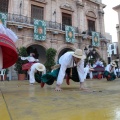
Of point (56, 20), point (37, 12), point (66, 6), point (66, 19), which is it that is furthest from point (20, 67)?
point (66, 6)

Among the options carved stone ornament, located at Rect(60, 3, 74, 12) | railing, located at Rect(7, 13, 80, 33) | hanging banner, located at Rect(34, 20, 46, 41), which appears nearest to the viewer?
railing, located at Rect(7, 13, 80, 33)

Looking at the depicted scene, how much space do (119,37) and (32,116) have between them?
2983cm

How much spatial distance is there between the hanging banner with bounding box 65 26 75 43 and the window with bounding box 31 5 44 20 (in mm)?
2568

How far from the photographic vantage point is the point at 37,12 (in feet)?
55.3

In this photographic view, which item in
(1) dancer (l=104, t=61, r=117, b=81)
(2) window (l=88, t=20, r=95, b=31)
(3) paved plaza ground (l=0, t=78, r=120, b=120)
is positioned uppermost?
(2) window (l=88, t=20, r=95, b=31)

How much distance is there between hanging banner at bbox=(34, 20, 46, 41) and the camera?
15.3 m

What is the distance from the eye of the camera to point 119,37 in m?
29.5

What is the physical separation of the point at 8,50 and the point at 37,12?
13861 millimetres

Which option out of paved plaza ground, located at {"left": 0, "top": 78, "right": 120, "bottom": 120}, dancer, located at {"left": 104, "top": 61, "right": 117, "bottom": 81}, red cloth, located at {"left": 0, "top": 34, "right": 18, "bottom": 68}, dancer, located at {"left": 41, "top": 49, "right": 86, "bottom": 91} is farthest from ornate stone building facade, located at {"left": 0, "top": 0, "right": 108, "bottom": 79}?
paved plaza ground, located at {"left": 0, "top": 78, "right": 120, "bottom": 120}

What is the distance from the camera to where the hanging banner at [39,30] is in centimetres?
1534

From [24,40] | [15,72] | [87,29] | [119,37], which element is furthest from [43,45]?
[119,37]

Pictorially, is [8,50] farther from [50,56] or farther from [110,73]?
[50,56]

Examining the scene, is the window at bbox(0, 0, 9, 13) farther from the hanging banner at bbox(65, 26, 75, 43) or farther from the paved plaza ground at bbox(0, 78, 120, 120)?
the paved plaza ground at bbox(0, 78, 120, 120)

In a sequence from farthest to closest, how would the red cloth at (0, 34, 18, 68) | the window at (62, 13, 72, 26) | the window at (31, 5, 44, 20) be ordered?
the window at (62, 13, 72, 26) < the window at (31, 5, 44, 20) < the red cloth at (0, 34, 18, 68)
